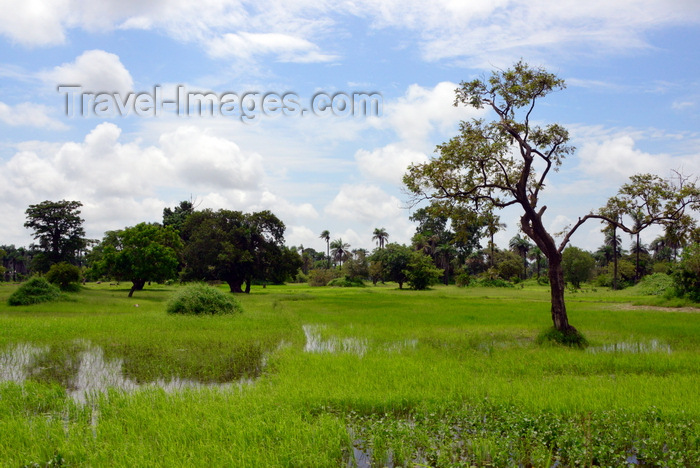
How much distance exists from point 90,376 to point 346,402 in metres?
6.71

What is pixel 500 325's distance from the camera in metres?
21.8

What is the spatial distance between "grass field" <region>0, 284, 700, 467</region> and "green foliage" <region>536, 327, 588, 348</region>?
0.60 meters

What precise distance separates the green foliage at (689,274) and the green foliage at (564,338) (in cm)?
2233

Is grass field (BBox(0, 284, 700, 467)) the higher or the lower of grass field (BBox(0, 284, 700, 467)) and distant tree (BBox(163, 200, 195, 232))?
the lower

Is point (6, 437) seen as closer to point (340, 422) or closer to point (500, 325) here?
point (340, 422)

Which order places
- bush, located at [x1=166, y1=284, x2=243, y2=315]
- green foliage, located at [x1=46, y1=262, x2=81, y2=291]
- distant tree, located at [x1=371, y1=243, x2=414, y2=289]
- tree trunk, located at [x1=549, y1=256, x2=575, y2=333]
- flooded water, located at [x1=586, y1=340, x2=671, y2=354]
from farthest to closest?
1. distant tree, located at [x1=371, y1=243, x2=414, y2=289]
2. green foliage, located at [x1=46, y1=262, x2=81, y2=291]
3. bush, located at [x1=166, y1=284, x2=243, y2=315]
4. tree trunk, located at [x1=549, y1=256, x2=575, y2=333]
5. flooded water, located at [x1=586, y1=340, x2=671, y2=354]

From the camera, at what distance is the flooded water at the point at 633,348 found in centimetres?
1488

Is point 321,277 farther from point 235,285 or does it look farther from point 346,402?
point 346,402

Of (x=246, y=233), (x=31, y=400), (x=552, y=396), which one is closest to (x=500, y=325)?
(x=552, y=396)

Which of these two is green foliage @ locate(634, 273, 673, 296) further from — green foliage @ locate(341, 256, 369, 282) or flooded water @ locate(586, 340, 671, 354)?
green foliage @ locate(341, 256, 369, 282)

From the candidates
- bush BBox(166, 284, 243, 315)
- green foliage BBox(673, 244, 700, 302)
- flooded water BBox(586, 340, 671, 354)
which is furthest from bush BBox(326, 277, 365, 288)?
flooded water BBox(586, 340, 671, 354)

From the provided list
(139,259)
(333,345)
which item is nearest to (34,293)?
(139,259)

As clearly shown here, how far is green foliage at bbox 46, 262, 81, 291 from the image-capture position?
121 feet

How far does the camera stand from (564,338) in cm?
1625
